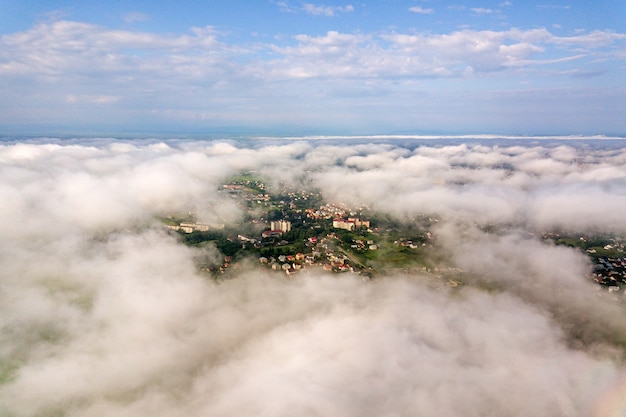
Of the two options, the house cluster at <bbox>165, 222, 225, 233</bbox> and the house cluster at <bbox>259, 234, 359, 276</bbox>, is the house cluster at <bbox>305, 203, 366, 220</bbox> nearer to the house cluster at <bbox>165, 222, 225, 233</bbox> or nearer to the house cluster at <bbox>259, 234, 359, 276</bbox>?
the house cluster at <bbox>259, 234, 359, 276</bbox>

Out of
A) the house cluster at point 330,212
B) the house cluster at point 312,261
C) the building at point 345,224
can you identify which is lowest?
the house cluster at point 312,261

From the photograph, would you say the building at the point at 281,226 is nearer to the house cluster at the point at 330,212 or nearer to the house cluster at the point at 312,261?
the house cluster at the point at 330,212

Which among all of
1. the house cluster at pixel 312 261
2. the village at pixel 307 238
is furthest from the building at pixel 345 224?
the house cluster at pixel 312 261

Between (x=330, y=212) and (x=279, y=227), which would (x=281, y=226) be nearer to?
(x=279, y=227)

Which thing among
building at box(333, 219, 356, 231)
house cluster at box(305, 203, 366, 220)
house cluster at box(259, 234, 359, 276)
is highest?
house cluster at box(305, 203, 366, 220)

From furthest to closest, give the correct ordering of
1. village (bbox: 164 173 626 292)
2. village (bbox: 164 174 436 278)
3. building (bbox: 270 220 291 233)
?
building (bbox: 270 220 291 233), village (bbox: 164 174 436 278), village (bbox: 164 173 626 292)

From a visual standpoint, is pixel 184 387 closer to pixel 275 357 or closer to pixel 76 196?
pixel 275 357

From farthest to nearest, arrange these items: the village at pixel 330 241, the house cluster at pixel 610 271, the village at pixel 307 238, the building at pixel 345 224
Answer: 1. the building at pixel 345 224
2. the village at pixel 307 238
3. the village at pixel 330 241
4. the house cluster at pixel 610 271

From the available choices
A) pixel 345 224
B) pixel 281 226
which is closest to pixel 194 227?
pixel 281 226

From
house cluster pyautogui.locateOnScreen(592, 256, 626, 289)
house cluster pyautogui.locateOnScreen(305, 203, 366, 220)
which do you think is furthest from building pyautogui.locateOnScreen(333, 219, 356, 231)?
house cluster pyautogui.locateOnScreen(592, 256, 626, 289)

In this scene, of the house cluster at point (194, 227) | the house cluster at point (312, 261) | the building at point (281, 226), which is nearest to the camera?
the house cluster at point (312, 261)

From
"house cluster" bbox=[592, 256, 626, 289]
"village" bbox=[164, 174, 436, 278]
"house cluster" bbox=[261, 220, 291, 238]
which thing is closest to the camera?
"house cluster" bbox=[592, 256, 626, 289]
